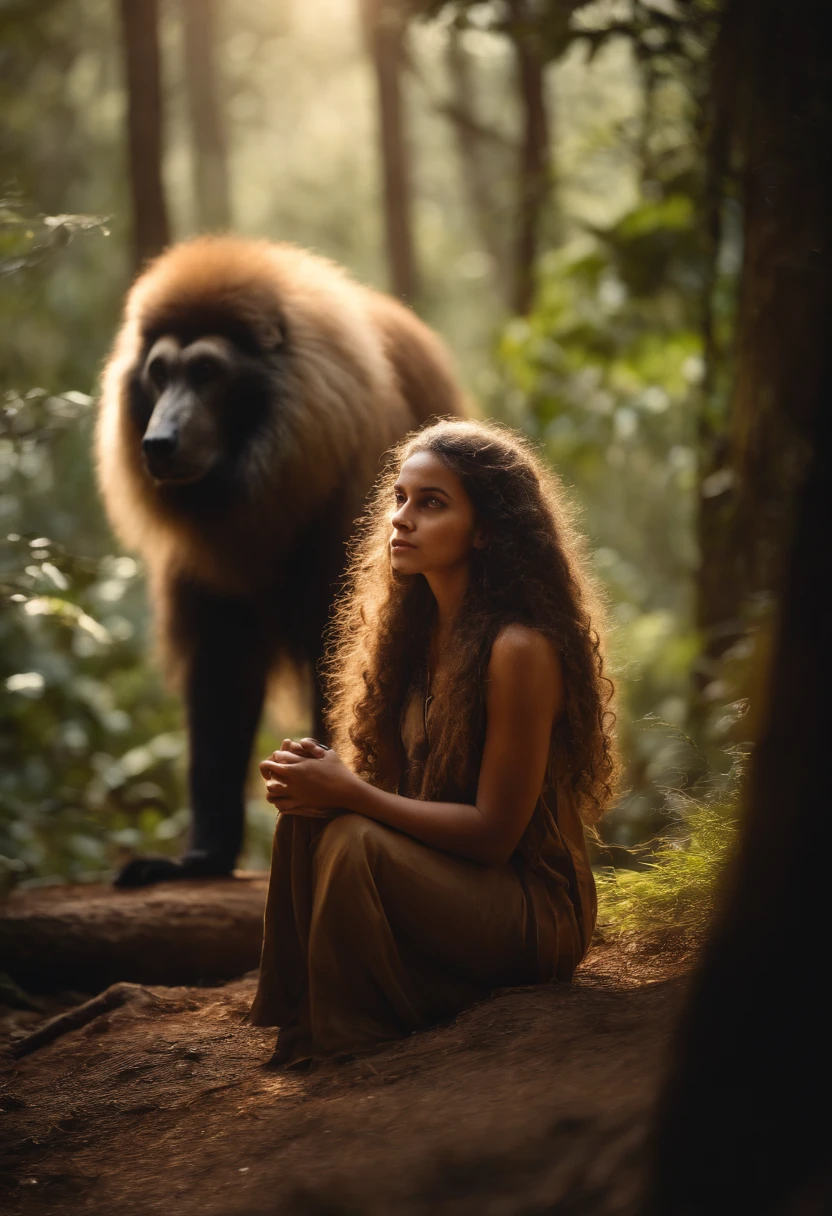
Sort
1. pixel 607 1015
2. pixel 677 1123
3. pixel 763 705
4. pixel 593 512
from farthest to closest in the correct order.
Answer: pixel 593 512, pixel 607 1015, pixel 763 705, pixel 677 1123

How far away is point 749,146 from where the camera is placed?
4.40 meters

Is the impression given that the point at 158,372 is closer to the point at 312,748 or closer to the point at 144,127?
the point at 312,748

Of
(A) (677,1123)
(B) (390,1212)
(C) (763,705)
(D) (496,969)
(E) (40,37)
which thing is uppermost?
(E) (40,37)

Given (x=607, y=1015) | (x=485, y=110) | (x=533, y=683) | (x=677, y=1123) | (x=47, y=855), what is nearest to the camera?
(x=677, y=1123)

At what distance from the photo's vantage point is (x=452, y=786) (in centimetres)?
268

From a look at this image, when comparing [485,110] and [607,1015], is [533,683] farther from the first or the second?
[485,110]

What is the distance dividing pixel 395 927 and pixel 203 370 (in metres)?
2.41

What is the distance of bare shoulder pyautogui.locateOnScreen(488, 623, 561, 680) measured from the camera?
2.59m

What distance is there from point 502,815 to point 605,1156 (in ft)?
3.16

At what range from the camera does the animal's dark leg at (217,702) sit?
450 centimetres

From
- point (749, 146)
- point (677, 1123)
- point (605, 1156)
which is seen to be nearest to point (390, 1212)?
point (605, 1156)

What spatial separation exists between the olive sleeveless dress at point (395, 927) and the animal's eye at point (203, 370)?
6.98 ft

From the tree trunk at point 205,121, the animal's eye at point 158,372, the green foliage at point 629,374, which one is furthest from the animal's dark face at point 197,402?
the tree trunk at point 205,121

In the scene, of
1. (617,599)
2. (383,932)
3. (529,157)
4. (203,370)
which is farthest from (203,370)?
(529,157)
